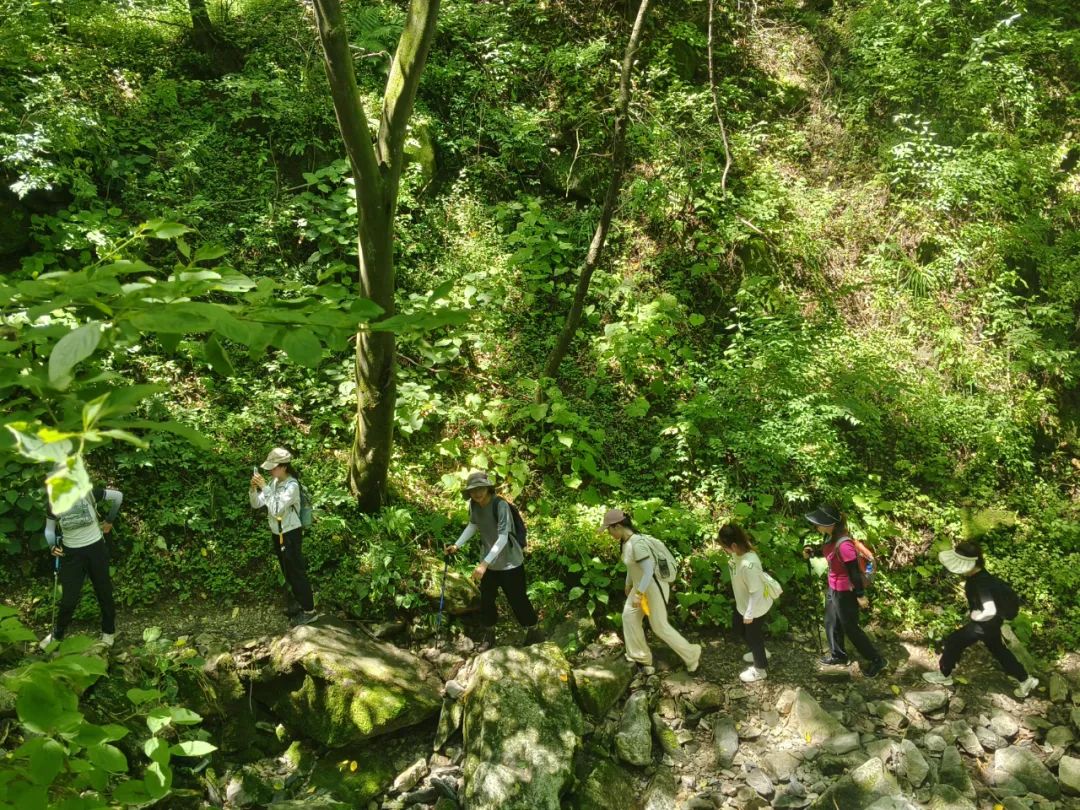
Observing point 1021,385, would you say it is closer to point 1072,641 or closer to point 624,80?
point 1072,641

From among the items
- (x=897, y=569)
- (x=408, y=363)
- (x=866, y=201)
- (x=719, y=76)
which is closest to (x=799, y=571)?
(x=897, y=569)

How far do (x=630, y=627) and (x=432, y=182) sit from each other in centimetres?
694

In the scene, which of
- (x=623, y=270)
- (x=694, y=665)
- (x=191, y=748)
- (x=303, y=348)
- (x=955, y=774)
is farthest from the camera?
(x=623, y=270)

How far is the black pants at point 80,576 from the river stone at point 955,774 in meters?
7.10

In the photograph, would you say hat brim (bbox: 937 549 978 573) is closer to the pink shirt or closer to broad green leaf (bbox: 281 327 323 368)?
the pink shirt

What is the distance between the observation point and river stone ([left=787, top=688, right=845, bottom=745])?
589 cm

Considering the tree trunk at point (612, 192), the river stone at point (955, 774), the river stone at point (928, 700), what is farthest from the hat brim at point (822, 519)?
the tree trunk at point (612, 192)

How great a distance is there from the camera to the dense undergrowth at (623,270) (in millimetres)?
7395

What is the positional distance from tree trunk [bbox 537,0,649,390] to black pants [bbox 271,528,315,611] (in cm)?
331

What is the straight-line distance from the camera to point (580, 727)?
557 centimetres

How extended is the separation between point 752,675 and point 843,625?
991 mm

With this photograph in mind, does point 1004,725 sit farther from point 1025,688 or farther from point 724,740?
point 724,740

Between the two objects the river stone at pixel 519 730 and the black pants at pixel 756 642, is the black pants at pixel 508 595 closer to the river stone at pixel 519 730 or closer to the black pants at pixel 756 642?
the river stone at pixel 519 730

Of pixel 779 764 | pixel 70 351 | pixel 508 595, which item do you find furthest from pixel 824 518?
pixel 70 351
